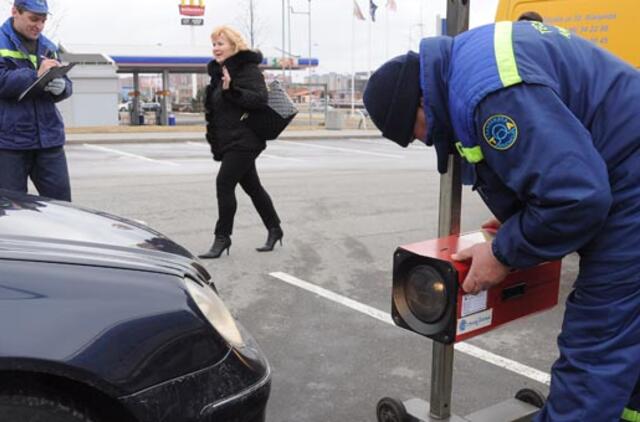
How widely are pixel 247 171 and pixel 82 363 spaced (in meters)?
4.15

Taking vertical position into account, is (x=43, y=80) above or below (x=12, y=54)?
below

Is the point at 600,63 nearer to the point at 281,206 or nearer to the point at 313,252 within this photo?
the point at 313,252

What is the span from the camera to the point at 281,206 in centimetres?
863

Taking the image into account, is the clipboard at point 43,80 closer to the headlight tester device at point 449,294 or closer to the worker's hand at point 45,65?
the worker's hand at point 45,65

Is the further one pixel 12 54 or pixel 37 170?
pixel 37 170

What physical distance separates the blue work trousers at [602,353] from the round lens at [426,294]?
41 cm

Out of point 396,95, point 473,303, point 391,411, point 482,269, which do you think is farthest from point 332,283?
point 396,95

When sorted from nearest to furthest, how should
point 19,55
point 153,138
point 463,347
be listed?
point 463,347 → point 19,55 → point 153,138

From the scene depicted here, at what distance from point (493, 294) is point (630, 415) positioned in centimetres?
53

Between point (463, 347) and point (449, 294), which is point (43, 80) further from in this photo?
point (449, 294)

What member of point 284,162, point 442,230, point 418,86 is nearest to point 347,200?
point 284,162

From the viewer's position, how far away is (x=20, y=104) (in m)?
4.48

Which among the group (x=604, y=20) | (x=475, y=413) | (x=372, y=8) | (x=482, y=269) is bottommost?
(x=475, y=413)

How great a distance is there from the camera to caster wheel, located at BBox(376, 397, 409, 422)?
2.84 metres
